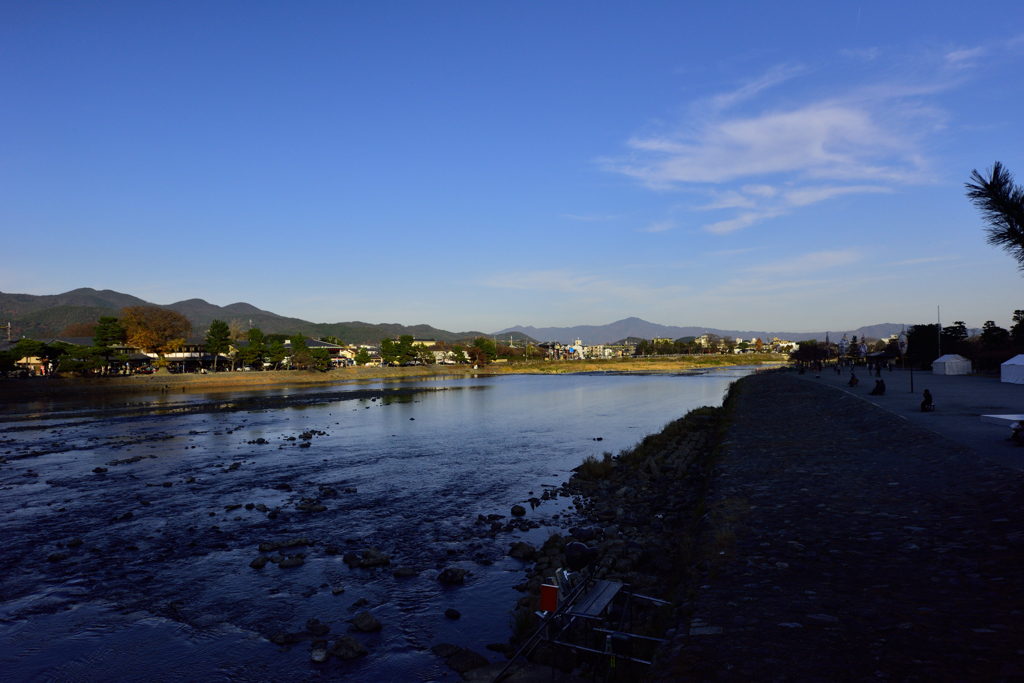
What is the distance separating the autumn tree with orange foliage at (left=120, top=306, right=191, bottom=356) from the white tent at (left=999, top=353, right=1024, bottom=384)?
12484 cm

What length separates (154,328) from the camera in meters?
110

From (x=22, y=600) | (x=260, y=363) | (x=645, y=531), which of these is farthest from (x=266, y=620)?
(x=260, y=363)

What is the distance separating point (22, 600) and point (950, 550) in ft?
53.6

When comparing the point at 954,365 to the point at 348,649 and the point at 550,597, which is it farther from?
the point at 550,597

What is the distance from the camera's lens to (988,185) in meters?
5.82

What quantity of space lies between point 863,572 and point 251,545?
1322 centimetres

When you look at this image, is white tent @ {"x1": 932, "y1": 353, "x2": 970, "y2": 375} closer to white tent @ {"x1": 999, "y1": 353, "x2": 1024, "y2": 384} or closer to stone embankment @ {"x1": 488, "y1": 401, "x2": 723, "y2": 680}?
white tent @ {"x1": 999, "y1": 353, "x2": 1024, "y2": 384}

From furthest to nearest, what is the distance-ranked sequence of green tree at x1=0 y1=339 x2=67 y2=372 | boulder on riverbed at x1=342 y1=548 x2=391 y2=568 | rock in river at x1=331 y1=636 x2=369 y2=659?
green tree at x1=0 y1=339 x2=67 y2=372 < boulder on riverbed at x1=342 y1=548 x2=391 y2=568 < rock in river at x1=331 y1=636 x2=369 y2=659

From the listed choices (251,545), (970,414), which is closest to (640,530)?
(251,545)

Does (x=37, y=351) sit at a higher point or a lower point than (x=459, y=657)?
higher

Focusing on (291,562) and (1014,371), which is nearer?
(291,562)

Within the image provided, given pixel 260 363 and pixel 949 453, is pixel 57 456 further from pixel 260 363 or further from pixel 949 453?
pixel 260 363

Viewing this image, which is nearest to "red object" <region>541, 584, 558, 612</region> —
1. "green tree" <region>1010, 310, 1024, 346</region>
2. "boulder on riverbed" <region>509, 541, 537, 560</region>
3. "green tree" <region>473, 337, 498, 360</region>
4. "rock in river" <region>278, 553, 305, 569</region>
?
"boulder on riverbed" <region>509, 541, 537, 560</region>

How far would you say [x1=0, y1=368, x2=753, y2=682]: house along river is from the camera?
29.3ft
